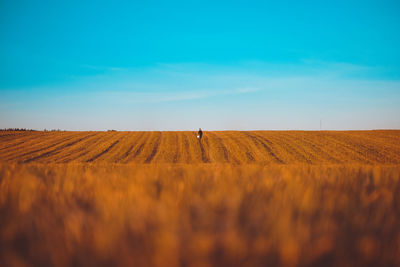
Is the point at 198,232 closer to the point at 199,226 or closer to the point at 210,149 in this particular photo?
the point at 199,226

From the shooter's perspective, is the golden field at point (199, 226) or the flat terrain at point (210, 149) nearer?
the golden field at point (199, 226)

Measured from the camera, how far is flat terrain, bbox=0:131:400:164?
2131cm

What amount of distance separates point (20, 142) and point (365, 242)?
35050 mm

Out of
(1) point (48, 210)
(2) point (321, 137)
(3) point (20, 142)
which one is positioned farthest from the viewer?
(2) point (321, 137)

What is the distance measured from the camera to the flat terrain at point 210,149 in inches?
839

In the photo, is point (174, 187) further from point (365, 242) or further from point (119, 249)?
point (365, 242)

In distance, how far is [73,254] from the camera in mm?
884

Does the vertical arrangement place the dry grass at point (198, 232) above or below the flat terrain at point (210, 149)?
above

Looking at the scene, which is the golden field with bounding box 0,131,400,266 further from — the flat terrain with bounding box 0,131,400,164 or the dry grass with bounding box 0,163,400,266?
the flat terrain with bounding box 0,131,400,164

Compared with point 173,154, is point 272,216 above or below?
above

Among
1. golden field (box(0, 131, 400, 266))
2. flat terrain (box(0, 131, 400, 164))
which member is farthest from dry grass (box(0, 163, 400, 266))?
flat terrain (box(0, 131, 400, 164))

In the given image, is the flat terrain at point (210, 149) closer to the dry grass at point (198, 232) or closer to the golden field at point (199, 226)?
the golden field at point (199, 226)

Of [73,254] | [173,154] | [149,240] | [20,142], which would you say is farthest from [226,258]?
[20,142]

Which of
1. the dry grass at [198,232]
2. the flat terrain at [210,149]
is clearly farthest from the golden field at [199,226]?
the flat terrain at [210,149]
